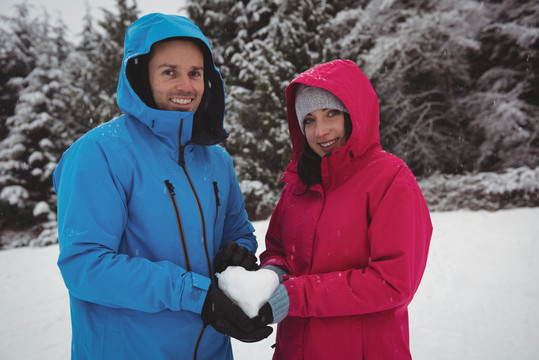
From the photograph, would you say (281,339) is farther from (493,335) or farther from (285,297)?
(493,335)

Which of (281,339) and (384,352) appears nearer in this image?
(384,352)

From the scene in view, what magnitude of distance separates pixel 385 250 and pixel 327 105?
823 millimetres

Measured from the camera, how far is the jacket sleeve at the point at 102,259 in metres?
1.30

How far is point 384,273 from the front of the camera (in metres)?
1.40

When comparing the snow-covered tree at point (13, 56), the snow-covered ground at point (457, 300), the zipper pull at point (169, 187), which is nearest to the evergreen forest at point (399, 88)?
the snow-covered ground at point (457, 300)

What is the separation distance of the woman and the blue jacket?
42cm

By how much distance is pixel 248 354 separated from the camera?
370 centimetres

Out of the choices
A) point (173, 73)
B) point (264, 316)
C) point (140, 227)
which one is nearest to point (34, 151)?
point (173, 73)

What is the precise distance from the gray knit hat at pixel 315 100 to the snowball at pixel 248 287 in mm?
933

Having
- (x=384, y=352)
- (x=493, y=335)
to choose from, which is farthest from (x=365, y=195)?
(x=493, y=335)

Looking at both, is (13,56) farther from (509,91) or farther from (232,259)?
(509,91)

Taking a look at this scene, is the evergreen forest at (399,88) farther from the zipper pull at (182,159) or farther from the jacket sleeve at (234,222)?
the zipper pull at (182,159)

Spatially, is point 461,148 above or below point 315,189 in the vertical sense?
below

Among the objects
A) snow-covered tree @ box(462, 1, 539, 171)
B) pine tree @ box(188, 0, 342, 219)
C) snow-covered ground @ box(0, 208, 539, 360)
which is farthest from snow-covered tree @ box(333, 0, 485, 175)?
snow-covered ground @ box(0, 208, 539, 360)
